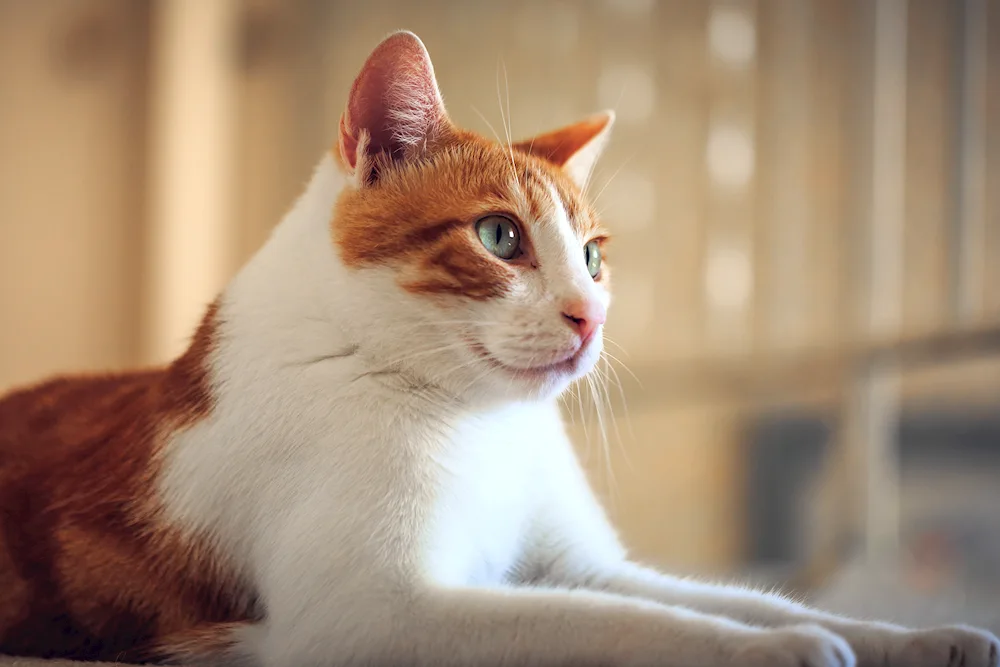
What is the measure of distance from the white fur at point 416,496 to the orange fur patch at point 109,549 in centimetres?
3

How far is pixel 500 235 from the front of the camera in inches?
32.5

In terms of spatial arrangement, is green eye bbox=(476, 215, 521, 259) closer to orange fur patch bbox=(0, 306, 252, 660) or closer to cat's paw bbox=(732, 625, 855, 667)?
orange fur patch bbox=(0, 306, 252, 660)

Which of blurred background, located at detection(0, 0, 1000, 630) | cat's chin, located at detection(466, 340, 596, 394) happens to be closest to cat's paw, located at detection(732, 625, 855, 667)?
cat's chin, located at detection(466, 340, 596, 394)

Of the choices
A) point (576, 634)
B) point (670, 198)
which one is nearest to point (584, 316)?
point (576, 634)

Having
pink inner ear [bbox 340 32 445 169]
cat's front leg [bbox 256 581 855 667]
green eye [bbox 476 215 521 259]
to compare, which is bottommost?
cat's front leg [bbox 256 581 855 667]

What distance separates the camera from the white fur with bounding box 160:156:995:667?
66 cm

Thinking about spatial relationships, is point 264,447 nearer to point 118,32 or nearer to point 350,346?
point 350,346

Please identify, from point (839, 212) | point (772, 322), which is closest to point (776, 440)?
point (772, 322)

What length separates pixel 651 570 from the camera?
0.94 meters

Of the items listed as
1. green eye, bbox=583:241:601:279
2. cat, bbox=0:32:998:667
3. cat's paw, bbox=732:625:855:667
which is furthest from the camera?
green eye, bbox=583:241:601:279

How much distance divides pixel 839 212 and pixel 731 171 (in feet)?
1.09

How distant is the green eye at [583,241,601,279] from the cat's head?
0.04 m

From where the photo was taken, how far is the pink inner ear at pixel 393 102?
0.82m

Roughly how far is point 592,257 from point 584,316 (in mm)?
161
